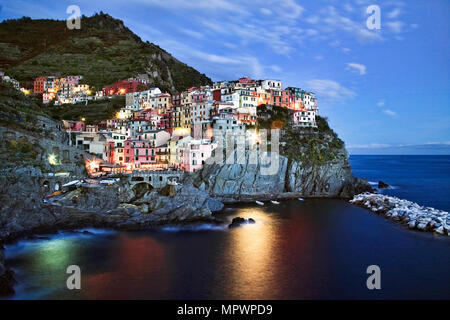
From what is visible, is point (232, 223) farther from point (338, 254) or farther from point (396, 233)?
point (396, 233)

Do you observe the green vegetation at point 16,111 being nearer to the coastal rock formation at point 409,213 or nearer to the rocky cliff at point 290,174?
the rocky cliff at point 290,174

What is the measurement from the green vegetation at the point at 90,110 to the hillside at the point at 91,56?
37.7 ft

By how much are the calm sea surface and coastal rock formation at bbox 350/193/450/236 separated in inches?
59.9

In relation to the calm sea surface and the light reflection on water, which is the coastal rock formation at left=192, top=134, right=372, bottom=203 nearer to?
the calm sea surface

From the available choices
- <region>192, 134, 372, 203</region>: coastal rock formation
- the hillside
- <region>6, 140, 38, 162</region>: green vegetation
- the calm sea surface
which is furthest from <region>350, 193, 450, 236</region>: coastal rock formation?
the hillside

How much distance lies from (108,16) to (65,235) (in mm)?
118539

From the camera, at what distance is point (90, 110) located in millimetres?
64500

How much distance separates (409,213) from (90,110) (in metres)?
56.1

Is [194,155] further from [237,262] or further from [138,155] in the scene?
[237,262]

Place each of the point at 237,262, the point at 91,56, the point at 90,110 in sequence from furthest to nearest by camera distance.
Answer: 1. the point at 91,56
2. the point at 90,110
3. the point at 237,262

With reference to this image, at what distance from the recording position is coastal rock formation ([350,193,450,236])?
30688mm

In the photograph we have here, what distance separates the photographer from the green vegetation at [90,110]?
61.3 metres

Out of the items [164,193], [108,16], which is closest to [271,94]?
[164,193]

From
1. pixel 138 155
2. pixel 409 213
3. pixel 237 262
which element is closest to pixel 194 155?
pixel 138 155
